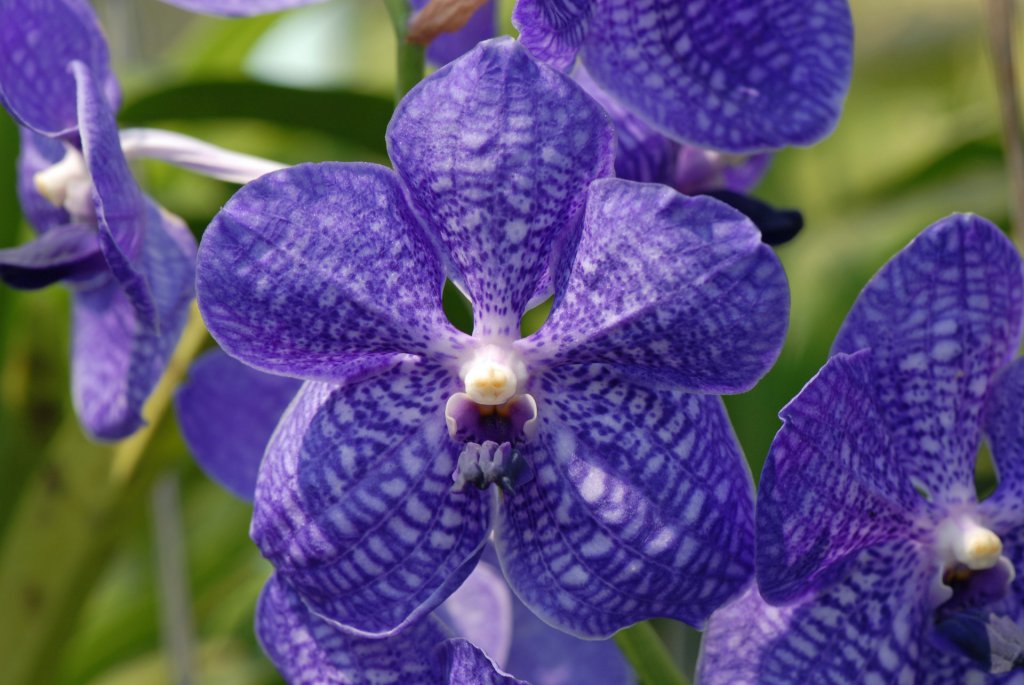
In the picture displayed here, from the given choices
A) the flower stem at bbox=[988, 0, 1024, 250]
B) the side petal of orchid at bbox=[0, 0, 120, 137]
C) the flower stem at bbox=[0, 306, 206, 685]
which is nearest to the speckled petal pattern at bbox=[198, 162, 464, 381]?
the side petal of orchid at bbox=[0, 0, 120, 137]

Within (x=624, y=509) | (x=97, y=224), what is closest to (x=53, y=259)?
(x=97, y=224)

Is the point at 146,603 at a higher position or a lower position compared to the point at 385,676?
lower

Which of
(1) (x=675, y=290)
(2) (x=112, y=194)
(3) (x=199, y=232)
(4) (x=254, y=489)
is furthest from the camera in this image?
(3) (x=199, y=232)

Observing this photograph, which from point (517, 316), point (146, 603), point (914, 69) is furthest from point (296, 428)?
point (914, 69)

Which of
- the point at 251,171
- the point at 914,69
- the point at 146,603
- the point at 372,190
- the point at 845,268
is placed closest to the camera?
the point at 372,190

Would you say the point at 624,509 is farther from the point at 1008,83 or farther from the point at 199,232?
the point at 199,232

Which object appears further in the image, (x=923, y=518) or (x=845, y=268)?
(x=845, y=268)

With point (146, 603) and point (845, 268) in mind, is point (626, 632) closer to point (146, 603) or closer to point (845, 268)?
point (845, 268)
